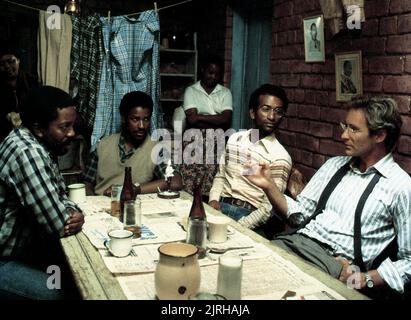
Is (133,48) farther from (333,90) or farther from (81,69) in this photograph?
(333,90)

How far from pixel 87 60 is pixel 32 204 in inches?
91.1

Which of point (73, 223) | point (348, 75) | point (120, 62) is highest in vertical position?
point (120, 62)

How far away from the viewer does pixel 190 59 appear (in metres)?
5.59

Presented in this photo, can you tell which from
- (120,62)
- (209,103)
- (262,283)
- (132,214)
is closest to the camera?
(262,283)

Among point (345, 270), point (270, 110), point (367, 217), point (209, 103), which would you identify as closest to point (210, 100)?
point (209, 103)

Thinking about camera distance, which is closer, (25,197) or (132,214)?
(25,197)

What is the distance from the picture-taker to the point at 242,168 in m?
2.95

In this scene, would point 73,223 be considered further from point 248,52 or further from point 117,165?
point 248,52

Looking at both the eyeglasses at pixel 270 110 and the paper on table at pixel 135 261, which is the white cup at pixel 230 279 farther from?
the eyeglasses at pixel 270 110

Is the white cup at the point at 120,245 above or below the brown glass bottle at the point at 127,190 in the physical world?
below

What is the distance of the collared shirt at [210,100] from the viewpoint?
4.25 m

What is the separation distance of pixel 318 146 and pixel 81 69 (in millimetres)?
2227

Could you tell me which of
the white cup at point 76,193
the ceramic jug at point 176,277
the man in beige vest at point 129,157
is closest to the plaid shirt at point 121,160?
Result: the man in beige vest at point 129,157
